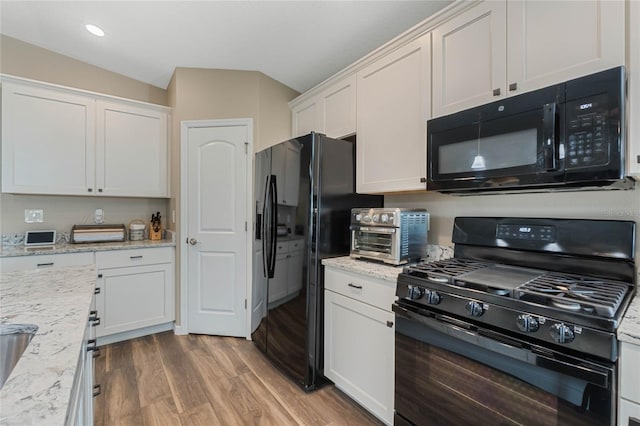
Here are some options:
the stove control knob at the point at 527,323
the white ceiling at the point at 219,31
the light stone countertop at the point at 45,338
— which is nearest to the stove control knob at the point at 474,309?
the stove control knob at the point at 527,323

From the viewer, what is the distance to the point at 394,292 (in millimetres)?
1556

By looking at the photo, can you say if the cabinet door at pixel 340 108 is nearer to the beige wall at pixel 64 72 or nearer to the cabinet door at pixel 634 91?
the cabinet door at pixel 634 91

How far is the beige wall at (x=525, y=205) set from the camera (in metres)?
1.34

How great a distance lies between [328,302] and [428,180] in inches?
39.4

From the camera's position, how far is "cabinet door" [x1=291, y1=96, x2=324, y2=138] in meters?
2.57

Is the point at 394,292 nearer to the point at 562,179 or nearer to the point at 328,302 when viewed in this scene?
the point at 328,302

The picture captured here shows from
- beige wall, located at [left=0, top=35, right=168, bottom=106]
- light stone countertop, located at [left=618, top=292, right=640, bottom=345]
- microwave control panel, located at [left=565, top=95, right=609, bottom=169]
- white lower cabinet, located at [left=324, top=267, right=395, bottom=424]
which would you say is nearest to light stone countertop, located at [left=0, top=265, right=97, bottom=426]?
white lower cabinet, located at [left=324, top=267, right=395, bottom=424]

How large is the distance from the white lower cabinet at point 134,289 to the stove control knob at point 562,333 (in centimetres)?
294

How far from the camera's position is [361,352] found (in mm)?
1745

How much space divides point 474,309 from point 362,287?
2.21 feet

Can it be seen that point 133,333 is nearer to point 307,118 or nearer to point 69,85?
point 69,85

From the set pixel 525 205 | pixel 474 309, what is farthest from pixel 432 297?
pixel 525 205

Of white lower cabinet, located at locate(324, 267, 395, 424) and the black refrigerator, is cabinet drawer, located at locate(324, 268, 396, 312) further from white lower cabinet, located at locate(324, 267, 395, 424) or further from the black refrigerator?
the black refrigerator

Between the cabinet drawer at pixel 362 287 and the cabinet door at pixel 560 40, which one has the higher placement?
the cabinet door at pixel 560 40
